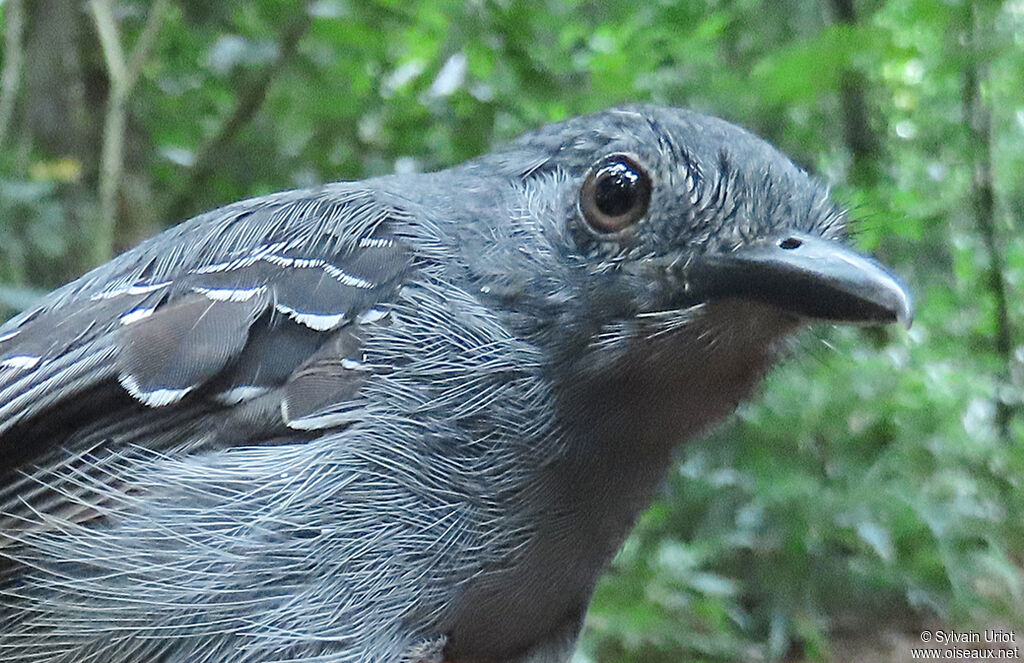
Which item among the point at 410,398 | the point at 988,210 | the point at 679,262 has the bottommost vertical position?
the point at 988,210

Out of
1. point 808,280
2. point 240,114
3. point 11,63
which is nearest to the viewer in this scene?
point 808,280

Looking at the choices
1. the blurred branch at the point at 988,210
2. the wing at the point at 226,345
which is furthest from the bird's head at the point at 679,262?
the blurred branch at the point at 988,210

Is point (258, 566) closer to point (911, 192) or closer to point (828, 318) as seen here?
point (828, 318)

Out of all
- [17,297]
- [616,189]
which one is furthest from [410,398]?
[17,297]

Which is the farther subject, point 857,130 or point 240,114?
point 857,130

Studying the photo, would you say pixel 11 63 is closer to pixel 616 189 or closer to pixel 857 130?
pixel 616 189

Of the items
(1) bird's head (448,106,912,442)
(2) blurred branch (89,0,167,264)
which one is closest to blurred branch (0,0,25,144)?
(2) blurred branch (89,0,167,264)

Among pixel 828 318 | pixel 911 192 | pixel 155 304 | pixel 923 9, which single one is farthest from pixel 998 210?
pixel 155 304
